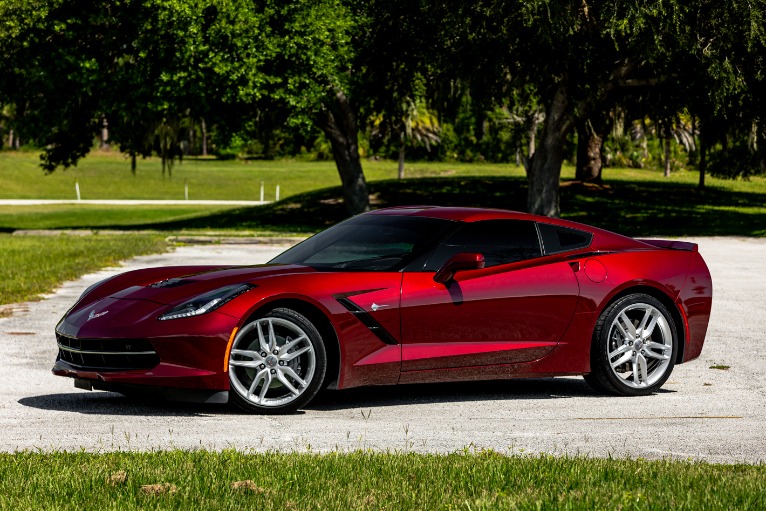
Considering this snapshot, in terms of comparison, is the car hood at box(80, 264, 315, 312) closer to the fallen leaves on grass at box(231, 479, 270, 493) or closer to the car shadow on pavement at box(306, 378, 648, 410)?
the car shadow on pavement at box(306, 378, 648, 410)

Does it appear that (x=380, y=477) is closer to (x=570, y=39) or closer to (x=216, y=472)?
(x=216, y=472)

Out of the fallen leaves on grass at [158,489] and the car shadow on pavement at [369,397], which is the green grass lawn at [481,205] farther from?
the fallen leaves on grass at [158,489]

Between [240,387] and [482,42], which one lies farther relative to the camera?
[482,42]

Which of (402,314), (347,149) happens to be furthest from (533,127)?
(402,314)

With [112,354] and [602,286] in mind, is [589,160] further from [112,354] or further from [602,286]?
[112,354]

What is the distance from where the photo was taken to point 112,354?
7.70 metres

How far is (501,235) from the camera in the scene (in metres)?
8.68

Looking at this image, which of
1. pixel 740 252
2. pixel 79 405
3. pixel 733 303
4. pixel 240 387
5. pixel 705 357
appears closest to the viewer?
pixel 240 387

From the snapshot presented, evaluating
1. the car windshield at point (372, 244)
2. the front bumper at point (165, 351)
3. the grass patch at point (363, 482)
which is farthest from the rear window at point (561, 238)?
the grass patch at point (363, 482)

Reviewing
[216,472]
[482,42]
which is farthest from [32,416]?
[482,42]

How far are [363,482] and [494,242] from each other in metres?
3.32

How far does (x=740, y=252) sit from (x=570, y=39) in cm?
747

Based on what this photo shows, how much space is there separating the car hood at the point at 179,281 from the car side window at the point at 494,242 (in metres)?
0.96

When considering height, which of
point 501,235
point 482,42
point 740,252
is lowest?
point 740,252
